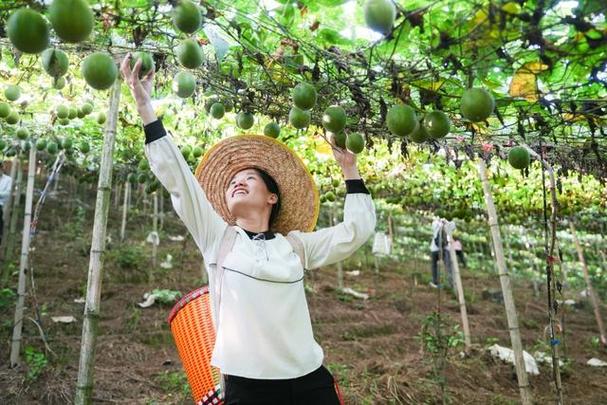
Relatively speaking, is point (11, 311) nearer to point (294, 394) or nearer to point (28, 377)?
point (28, 377)

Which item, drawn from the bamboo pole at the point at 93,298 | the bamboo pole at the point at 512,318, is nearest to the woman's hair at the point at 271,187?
the bamboo pole at the point at 93,298

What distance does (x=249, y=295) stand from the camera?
1.90m

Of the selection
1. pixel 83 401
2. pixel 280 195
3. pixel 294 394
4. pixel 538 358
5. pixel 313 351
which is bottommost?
pixel 538 358

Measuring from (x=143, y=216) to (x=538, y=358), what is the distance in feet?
40.9

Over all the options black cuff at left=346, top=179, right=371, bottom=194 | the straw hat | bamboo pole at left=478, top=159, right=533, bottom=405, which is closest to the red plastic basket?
the straw hat

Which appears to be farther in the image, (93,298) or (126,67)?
(93,298)

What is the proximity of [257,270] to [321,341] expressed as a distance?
5731mm

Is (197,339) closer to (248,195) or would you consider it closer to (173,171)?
(248,195)

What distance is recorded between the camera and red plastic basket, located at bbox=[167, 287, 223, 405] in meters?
2.42

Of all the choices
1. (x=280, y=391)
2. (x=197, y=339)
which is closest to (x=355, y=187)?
(x=280, y=391)

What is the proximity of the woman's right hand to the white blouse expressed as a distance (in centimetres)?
11

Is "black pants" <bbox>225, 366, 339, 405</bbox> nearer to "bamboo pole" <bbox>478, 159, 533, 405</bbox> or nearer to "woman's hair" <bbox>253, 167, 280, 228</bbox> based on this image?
"woman's hair" <bbox>253, 167, 280, 228</bbox>

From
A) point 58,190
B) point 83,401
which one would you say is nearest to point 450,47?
point 83,401

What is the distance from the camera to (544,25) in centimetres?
142
